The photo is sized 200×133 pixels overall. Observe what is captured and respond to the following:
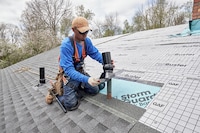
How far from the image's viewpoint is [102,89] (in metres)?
1.61

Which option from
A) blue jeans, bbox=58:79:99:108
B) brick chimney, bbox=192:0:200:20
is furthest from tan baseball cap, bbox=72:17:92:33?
brick chimney, bbox=192:0:200:20

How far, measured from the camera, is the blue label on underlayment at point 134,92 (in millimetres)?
1164

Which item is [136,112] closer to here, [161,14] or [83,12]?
[161,14]

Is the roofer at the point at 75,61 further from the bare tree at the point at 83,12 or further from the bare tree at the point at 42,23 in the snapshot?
the bare tree at the point at 83,12

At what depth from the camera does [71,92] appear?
4.89 ft

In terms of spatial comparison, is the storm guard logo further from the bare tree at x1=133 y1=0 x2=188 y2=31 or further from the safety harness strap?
the bare tree at x1=133 y1=0 x2=188 y2=31

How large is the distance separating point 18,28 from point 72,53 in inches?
773

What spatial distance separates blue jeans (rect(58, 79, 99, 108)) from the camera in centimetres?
137

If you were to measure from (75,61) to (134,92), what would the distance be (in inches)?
31.7

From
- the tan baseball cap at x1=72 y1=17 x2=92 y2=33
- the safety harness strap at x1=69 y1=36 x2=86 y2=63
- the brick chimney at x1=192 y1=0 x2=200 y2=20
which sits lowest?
the safety harness strap at x1=69 y1=36 x2=86 y2=63

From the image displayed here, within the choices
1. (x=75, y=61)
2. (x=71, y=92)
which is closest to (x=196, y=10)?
(x=75, y=61)

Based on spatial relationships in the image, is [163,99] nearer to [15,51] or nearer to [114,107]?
[114,107]

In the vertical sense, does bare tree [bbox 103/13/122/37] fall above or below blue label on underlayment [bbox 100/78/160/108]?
above

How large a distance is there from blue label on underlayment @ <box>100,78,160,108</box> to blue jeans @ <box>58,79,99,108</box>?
14cm
